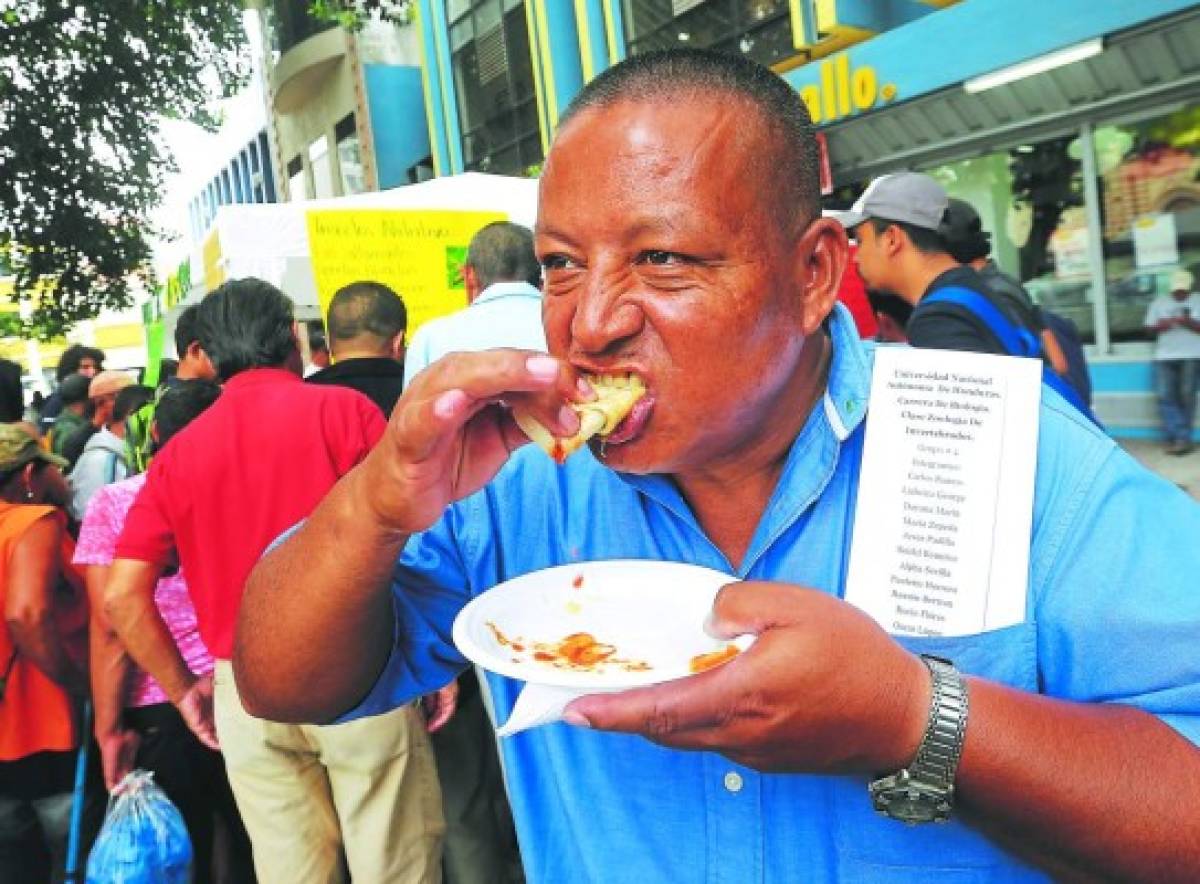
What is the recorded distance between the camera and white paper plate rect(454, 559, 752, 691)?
126 centimetres

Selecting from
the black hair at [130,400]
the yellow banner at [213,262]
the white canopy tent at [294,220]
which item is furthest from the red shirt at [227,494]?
the yellow banner at [213,262]

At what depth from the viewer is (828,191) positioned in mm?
11406

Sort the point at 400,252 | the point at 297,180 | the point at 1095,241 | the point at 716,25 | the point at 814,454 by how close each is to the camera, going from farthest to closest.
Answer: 1. the point at 297,180
2. the point at 716,25
3. the point at 1095,241
4. the point at 400,252
5. the point at 814,454

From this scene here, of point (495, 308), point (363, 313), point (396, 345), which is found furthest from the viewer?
point (396, 345)

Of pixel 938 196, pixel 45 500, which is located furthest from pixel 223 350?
pixel 938 196

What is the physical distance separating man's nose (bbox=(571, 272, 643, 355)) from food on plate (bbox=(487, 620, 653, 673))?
0.42 metres

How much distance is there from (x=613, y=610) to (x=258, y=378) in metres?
2.56

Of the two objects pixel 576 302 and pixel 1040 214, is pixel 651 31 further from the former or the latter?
pixel 576 302

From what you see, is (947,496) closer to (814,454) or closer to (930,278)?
(814,454)

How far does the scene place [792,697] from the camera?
39.9 inches

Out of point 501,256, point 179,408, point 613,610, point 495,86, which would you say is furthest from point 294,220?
point 495,86

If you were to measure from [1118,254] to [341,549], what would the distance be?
390 inches

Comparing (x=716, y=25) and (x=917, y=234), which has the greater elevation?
(x=716, y=25)

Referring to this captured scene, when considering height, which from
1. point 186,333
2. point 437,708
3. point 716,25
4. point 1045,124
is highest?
point 716,25
